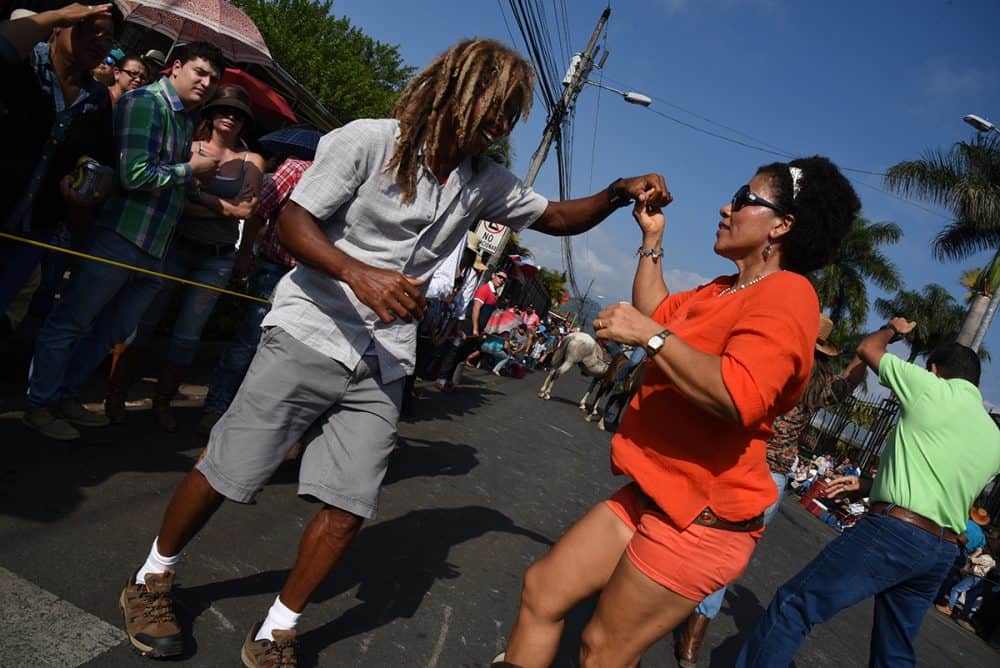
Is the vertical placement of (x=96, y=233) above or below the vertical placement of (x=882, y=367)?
below

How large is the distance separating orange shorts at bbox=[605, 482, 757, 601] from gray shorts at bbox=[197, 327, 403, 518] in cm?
88

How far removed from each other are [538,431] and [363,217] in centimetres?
758

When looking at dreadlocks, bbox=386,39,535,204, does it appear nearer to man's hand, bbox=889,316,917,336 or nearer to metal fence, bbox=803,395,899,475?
man's hand, bbox=889,316,917,336

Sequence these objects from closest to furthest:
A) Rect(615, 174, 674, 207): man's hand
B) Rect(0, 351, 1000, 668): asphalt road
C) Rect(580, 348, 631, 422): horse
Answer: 1. Rect(0, 351, 1000, 668): asphalt road
2. Rect(615, 174, 674, 207): man's hand
3. Rect(580, 348, 631, 422): horse

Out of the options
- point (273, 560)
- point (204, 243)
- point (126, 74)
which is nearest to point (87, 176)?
point (204, 243)

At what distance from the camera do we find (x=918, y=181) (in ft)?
61.2

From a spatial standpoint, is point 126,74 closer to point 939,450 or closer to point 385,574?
point 385,574

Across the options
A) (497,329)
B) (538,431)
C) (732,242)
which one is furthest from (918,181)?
(732,242)

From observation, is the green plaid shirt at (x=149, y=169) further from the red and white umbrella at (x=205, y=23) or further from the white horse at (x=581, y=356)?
the white horse at (x=581, y=356)

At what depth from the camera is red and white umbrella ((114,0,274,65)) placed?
7.62m

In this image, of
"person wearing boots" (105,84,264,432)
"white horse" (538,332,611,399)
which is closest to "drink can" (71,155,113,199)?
"person wearing boots" (105,84,264,432)

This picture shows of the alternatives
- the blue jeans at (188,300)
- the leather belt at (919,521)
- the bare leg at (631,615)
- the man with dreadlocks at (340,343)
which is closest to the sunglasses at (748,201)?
the man with dreadlocks at (340,343)

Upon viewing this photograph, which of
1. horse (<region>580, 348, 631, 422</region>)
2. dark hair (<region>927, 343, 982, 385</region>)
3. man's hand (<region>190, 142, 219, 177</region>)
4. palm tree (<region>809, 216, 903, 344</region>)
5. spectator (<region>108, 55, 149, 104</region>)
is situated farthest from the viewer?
palm tree (<region>809, 216, 903, 344</region>)

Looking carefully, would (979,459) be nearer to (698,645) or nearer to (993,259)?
(698,645)
